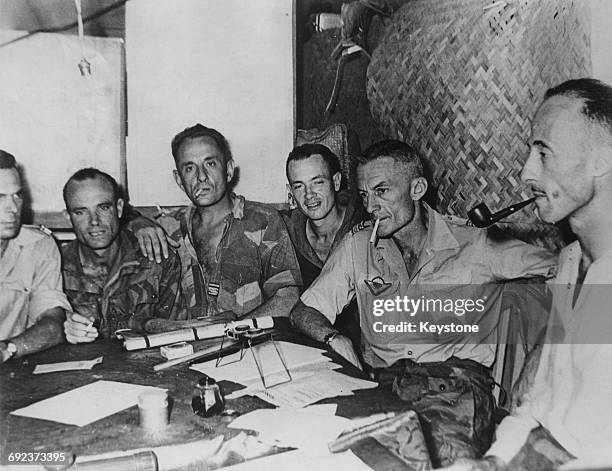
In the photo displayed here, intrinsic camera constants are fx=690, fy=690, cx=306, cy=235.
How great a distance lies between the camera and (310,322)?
2.52 metres

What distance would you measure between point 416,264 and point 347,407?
57 cm

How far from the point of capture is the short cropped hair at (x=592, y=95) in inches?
93.9

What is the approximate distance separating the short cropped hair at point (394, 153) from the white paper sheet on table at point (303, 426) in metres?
0.90

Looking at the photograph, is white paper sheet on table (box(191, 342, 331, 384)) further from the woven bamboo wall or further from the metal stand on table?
the woven bamboo wall

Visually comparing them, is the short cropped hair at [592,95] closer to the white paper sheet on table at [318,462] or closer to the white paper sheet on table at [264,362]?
the white paper sheet on table at [264,362]

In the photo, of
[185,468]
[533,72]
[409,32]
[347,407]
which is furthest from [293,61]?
[185,468]

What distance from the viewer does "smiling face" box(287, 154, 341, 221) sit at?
2523mm

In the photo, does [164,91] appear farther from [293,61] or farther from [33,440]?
[33,440]

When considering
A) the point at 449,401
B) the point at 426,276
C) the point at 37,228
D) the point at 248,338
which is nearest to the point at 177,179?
the point at 37,228

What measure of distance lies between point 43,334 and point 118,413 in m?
0.44

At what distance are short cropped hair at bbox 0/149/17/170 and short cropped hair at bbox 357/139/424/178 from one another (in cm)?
124

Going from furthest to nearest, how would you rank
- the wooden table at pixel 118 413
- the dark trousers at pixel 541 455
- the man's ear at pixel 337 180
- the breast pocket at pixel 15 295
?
1. the man's ear at pixel 337 180
2. the breast pocket at pixel 15 295
3. the dark trousers at pixel 541 455
4. the wooden table at pixel 118 413

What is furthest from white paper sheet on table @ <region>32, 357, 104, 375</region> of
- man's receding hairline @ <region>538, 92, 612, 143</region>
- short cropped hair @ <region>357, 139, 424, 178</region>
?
man's receding hairline @ <region>538, 92, 612, 143</region>

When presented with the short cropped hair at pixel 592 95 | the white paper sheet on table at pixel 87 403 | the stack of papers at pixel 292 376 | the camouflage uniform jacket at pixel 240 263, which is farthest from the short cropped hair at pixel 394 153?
the white paper sheet on table at pixel 87 403
